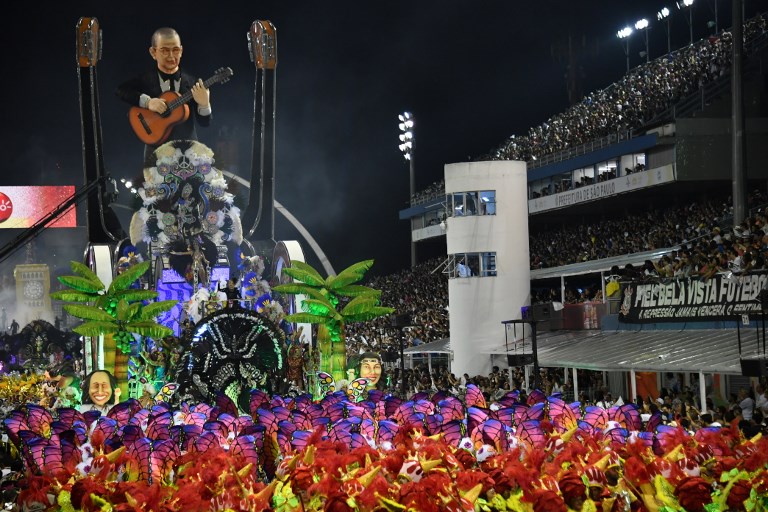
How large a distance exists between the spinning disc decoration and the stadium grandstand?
7.49m

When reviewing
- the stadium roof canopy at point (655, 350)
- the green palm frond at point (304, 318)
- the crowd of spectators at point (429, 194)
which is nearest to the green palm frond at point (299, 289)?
the green palm frond at point (304, 318)

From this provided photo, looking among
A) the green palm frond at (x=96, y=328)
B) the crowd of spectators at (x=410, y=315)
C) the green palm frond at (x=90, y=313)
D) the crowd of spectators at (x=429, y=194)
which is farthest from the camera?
the crowd of spectators at (x=429, y=194)

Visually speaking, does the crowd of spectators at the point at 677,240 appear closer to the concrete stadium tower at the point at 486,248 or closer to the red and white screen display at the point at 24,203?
the concrete stadium tower at the point at 486,248

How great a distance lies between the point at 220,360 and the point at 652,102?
24200 millimetres

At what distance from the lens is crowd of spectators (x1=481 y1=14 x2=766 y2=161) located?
47781mm

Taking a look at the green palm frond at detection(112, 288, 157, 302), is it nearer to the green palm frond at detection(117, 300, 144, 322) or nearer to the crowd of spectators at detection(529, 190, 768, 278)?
the green palm frond at detection(117, 300, 144, 322)

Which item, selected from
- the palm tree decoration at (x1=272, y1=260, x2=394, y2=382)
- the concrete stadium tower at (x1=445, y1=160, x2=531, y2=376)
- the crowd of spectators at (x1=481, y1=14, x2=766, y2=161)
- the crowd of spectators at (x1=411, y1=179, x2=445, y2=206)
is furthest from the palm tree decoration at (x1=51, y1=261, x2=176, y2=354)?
the crowd of spectators at (x1=411, y1=179, x2=445, y2=206)

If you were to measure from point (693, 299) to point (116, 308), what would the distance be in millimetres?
16912

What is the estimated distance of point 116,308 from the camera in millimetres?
35844

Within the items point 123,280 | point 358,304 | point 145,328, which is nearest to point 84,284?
point 123,280

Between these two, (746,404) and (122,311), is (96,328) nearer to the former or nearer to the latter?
(122,311)

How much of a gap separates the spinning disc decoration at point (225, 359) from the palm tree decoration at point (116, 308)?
158 cm

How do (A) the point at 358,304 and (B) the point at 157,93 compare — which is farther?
(B) the point at 157,93

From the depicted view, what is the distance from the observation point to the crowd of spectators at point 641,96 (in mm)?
47781
